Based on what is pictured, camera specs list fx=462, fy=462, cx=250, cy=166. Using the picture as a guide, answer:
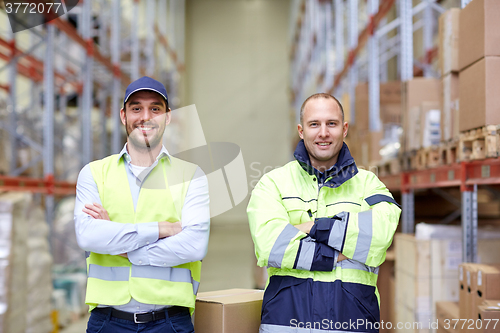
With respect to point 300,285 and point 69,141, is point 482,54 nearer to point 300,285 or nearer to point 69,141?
point 300,285

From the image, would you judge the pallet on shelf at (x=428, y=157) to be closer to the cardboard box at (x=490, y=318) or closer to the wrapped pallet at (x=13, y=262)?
the cardboard box at (x=490, y=318)

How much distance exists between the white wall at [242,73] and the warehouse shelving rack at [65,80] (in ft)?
15.2

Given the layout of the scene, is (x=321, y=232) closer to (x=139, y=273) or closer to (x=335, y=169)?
(x=335, y=169)

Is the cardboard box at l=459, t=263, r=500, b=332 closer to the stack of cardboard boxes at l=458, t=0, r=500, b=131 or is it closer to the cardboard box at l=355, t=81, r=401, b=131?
the stack of cardboard boxes at l=458, t=0, r=500, b=131

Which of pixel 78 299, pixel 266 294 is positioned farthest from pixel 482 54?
pixel 78 299

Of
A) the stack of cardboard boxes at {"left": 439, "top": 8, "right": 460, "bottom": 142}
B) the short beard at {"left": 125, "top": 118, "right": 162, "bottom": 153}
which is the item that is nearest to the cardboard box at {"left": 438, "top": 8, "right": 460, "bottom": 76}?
the stack of cardboard boxes at {"left": 439, "top": 8, "right": 460, "bottom": 142}

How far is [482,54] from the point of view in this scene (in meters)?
3.51

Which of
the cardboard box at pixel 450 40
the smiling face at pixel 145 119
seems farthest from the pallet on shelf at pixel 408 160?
the smiling face at pixel 145 119

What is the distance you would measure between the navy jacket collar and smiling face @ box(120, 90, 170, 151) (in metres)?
0.76

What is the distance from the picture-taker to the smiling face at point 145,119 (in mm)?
2494

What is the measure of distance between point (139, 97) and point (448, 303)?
11.2 ft

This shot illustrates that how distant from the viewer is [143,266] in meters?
2.37

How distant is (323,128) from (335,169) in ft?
0.78

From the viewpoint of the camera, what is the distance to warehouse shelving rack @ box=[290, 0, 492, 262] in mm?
3953
